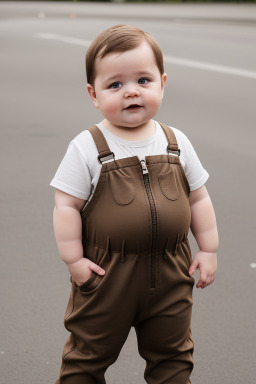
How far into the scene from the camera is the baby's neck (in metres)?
2.51

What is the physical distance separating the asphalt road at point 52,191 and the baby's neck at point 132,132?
125 cm

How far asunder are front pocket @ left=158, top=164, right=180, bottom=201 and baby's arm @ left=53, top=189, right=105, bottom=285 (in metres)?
0.27

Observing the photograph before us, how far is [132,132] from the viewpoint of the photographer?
2.52m

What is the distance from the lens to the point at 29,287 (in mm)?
4148

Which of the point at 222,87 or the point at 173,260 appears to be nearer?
the point at 173,260

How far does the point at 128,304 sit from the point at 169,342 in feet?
0.74

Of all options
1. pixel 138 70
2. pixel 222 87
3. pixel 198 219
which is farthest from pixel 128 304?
pixel 222 87

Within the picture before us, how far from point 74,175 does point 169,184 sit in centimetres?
31

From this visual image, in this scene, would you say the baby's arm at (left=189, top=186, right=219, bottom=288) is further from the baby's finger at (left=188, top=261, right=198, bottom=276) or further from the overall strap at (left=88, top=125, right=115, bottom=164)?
the overall strap at (left=88, top=125, right=115, bottom=164)

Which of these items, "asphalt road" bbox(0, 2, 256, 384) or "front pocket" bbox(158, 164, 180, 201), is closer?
"front pocket" bbox(158, 164, 180, 201)

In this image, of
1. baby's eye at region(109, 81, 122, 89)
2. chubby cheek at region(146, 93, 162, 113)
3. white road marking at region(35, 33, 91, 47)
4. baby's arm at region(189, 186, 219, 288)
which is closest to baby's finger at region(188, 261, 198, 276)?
baby's arm at region(189, 186, 219, 288)

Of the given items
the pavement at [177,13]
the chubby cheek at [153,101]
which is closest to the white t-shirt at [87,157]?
the chubby cheek at [153,101]

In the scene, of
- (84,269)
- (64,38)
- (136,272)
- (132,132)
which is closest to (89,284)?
(84,269)

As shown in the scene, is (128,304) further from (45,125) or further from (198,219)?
(45,125)
